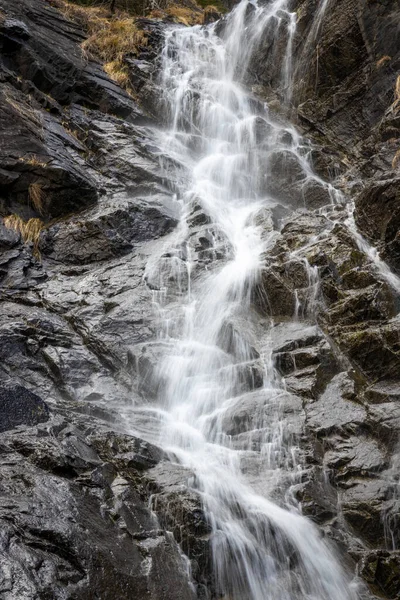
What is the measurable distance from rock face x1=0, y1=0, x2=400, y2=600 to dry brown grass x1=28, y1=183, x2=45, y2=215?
29 mm

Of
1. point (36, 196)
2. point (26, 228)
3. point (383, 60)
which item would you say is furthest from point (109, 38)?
point (26, 228)

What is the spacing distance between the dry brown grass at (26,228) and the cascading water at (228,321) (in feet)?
8.02

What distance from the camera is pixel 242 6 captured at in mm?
18484

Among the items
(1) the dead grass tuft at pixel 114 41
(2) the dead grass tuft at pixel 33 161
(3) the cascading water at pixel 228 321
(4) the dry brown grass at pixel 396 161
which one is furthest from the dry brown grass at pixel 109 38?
(4) the dry brown grass at pixel 396 161

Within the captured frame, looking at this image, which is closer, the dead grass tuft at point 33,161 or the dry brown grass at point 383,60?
the dead grass tuft at point 33,161

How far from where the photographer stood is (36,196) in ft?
35.8

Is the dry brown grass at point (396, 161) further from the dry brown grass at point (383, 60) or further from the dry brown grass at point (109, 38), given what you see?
the dry brown grass at point (109, 38)

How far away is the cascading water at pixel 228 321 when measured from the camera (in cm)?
555

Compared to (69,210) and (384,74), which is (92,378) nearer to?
(69,210)

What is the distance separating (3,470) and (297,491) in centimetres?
330

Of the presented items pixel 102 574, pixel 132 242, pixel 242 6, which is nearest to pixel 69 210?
pixel 132 242

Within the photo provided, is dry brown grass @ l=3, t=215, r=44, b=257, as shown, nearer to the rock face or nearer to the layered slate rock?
the rock face

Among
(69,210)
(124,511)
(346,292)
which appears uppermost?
(69,210)

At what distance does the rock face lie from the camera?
5.10 meters
